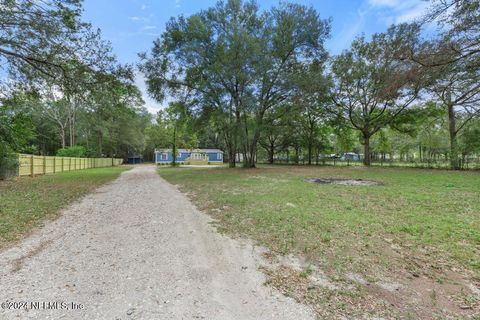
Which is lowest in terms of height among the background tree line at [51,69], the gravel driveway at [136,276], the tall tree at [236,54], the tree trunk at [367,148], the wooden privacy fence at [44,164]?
the gravel driveway at [136,276]

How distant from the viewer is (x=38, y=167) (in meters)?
14.7

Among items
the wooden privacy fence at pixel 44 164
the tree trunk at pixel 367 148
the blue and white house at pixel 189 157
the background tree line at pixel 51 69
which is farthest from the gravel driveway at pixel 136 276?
the blue and white house at pixel 189 157

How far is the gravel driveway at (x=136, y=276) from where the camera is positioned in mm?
2189

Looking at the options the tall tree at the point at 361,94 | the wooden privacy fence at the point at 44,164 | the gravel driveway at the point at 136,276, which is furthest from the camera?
the tall tree at the point at 361,94

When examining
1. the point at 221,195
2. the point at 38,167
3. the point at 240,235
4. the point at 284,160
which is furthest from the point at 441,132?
the point at 38,167

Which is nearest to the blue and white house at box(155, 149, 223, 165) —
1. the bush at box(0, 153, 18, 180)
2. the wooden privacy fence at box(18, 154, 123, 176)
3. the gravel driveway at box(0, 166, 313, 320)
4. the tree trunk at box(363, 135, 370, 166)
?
the wooden privacy fence at box(18, 154, 123, 176)

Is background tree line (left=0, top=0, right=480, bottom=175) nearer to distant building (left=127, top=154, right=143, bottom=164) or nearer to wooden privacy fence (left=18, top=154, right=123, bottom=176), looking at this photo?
wooden privacy fence (left=18, top=154, right=123, bottom=176)

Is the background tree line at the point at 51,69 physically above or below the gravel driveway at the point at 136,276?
above

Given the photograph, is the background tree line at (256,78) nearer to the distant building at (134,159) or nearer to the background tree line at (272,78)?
the background tree line at (272,78)

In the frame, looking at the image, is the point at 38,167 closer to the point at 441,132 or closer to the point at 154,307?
the point at 154,307

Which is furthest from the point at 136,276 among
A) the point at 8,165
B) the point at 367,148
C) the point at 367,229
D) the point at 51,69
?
the point at 367,148

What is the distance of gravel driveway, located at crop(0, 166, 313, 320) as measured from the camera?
2.19 m

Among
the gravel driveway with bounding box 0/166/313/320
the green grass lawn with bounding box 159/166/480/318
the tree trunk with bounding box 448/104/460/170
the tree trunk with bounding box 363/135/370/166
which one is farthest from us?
the tree trunk with bounding box 363/135/370/166

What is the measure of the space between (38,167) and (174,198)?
40.4 feet
